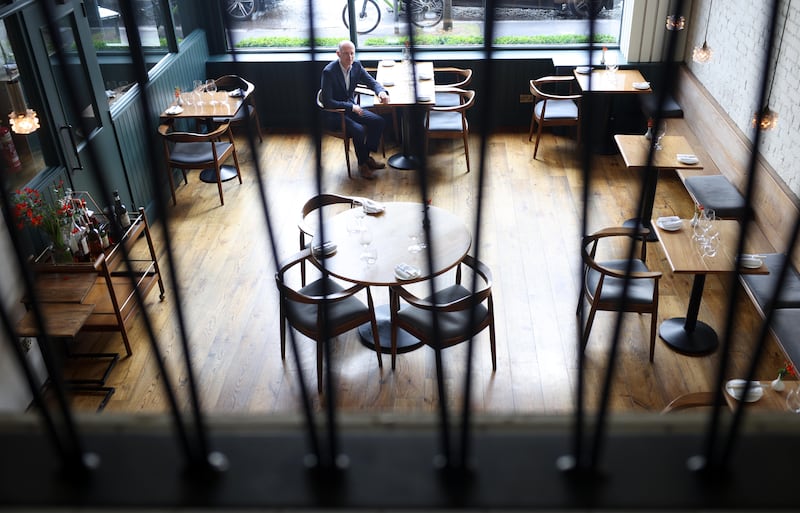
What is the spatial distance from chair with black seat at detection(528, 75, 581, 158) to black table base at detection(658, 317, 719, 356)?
10.6 feet

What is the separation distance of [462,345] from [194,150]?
149 inches

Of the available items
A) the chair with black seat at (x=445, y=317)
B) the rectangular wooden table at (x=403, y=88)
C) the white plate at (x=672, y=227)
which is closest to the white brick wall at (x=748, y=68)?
the white plate at (x=672, y=227)

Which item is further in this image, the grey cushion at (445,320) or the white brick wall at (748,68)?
the white brick wall at (748,68)

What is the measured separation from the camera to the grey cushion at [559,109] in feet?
26.4

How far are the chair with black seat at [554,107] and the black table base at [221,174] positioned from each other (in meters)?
3.30

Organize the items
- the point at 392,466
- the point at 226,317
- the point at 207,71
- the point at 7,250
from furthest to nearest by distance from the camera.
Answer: the point at 207,71, the point at 226,317, the point at 7,250, the point at 392,466

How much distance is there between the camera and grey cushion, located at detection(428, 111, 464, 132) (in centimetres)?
780

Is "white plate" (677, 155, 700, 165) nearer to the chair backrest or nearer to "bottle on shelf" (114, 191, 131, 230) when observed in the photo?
the chair backrest

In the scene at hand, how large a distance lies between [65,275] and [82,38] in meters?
2.19

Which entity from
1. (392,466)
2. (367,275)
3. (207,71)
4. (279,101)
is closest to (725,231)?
(367,275)

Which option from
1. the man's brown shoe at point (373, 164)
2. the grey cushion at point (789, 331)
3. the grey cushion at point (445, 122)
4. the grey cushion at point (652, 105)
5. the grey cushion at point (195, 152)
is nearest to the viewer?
the grey cushion at point (789, 331)

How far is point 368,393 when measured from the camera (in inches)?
191

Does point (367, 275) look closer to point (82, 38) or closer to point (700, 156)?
point (82, 38)

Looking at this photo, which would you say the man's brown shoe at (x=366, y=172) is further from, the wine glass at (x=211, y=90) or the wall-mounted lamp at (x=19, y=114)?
the wall-mounted lamp at (x=19, y=114)
